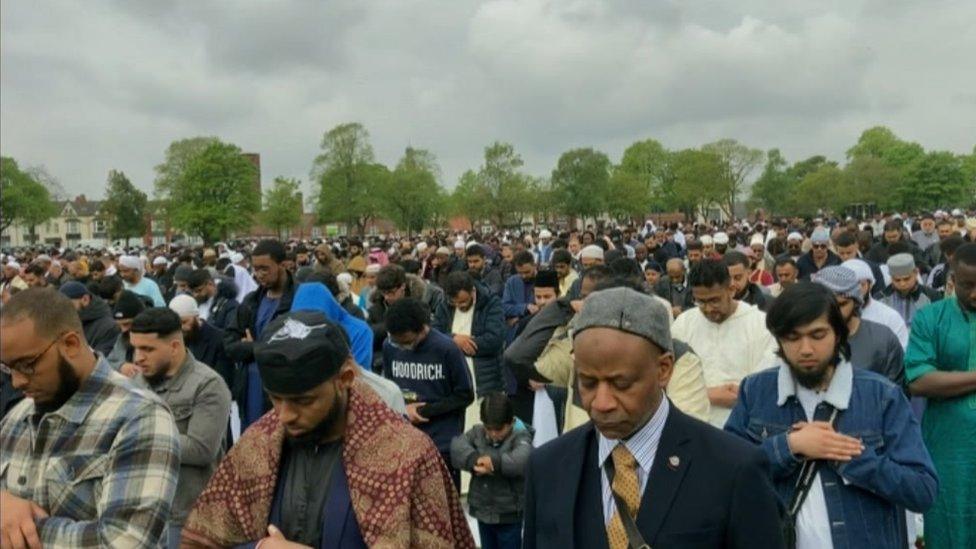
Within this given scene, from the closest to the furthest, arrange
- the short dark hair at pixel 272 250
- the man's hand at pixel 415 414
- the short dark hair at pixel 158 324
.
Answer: the short dark hair at pixel 158 324 → the man's hand at pixel 415 414 → the short dark hair at pixel 272 250

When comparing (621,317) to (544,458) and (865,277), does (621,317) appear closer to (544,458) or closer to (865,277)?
(544,458)

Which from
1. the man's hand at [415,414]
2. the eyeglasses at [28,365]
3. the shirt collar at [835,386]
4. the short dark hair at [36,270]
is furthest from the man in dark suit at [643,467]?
the short dark hair at [36,270]

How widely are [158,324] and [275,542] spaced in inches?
102

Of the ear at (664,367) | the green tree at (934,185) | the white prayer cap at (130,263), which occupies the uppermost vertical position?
the green tree at (934,185)

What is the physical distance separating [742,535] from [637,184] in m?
87.8

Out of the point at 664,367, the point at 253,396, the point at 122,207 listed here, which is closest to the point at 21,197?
the point at 122,207

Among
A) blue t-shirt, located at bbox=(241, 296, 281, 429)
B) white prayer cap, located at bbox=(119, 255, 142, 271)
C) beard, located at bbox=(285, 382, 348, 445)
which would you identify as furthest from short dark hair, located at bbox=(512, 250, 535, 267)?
beard, located at bbox=(285, 382, 348, 445)

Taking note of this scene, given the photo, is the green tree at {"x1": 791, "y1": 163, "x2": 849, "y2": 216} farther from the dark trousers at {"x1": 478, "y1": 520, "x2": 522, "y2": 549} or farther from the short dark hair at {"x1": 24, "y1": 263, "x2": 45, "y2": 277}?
the dark trousers at {"x1": 478, "y1": 520, "x2": 522, "y2": 549}

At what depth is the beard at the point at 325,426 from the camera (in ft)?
8.29

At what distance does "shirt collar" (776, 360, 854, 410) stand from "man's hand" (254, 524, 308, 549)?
1.87 meters

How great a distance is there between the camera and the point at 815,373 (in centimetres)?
322

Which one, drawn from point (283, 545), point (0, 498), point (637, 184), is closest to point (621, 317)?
point (283, 545)

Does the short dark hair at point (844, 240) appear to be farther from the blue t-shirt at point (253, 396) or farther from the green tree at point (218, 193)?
the green tree at point (218, 193)

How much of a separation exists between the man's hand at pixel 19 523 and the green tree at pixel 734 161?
9531cm
